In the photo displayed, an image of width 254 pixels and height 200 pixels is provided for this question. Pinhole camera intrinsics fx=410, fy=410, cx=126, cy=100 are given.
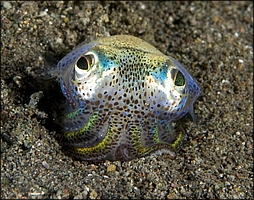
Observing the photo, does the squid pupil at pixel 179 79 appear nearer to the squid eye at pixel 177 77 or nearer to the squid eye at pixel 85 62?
the squid eye at pixel 177 77

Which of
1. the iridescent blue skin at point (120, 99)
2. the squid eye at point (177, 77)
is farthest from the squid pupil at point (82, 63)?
the squid eye at point (177, 77)

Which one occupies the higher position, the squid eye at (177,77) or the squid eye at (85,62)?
the squid eye at (85,62)

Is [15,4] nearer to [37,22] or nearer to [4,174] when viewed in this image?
[37,22]

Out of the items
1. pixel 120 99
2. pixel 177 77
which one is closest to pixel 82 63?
pixel 120 99

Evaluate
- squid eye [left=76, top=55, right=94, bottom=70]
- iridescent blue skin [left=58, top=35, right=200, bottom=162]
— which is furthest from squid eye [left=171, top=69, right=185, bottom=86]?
squid eye [left=76, top=55, right=94, bottom=70]

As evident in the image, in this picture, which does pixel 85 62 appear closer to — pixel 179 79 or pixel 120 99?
pixel 120 99
